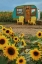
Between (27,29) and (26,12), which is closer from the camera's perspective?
(27,29)

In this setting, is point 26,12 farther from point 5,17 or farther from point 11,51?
point 11,51

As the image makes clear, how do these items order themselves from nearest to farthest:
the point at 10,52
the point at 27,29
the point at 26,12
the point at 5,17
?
the point at 10,52 → the point at 27,29 → the point at 26,12 → the point at 5,17

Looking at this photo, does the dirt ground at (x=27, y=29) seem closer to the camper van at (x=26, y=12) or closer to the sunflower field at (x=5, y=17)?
the camper van at (x=26, y=12)

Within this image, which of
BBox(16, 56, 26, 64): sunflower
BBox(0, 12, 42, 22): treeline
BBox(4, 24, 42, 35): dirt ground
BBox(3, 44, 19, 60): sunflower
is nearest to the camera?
BBox(3, 44, 19, 60): sunflower

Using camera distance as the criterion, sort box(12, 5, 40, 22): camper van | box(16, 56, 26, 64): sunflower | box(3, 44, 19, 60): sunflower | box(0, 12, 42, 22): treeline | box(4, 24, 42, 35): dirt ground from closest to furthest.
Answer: box(3, 44, 19, 60): sunflower → box(16, 56, 26, 64): sunflower → box(4, 24, 42, 35): dirt ground → box(12, 5, 40, 22): camper van → box(0, 12, 42, 22): treeline

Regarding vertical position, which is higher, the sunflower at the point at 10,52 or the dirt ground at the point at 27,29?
the sunflower at the point at 10,52

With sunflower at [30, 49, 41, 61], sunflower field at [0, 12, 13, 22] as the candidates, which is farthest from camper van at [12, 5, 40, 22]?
sunflower at [30, 49, 41, 61]

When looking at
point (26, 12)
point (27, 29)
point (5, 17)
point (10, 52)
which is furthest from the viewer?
point (5, 17)

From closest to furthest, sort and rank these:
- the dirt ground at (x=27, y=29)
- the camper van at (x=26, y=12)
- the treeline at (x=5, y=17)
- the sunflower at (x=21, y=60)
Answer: the sunflower at (x=21, y=60) → the dirt ground at (x=27, y=29) → the camper van at (x=26, y=12) → the treeline at (x=5, y=17)

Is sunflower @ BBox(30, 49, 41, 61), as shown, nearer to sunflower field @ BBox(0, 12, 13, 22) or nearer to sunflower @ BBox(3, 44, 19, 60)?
sunflower @ BBox(3, 44, 19, 60)

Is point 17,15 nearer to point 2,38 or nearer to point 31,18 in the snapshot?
point 31,18

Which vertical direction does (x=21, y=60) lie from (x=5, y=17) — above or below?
above

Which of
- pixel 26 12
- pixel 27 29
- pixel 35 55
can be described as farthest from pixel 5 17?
pixel 35 55

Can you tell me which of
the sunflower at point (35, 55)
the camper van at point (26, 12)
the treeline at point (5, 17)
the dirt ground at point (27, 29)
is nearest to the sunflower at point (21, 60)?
the sunflower at point (35, 55)
